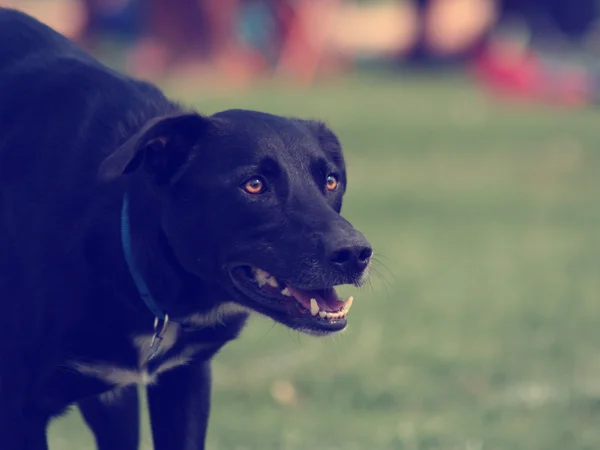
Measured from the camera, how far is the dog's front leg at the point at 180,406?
514 cm

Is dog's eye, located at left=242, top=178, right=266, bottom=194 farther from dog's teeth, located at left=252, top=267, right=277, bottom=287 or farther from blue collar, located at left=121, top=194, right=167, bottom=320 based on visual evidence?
blue collar, located at left=121, top=194, right=167, bottom=320

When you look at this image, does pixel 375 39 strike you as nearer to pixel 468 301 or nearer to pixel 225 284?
pixel 468 301

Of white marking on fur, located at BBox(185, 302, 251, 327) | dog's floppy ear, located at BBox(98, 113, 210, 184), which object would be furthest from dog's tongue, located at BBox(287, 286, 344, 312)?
dog's floppy ear, located at BBox(98, 113, 210, 184)

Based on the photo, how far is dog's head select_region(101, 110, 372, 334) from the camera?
15.0 ft

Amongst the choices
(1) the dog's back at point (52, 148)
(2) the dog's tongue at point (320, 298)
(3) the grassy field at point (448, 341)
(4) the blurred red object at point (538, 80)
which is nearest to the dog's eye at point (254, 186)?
(2) the dog's tongue at point (320, 298)

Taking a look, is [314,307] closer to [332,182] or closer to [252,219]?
[252,219]

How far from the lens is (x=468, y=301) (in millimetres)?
9414

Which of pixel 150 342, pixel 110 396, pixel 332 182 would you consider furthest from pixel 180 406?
pixel 332 182

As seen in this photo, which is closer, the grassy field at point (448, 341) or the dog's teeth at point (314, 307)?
the dog's teeth at point (314, 307)

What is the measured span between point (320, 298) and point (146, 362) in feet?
2.11

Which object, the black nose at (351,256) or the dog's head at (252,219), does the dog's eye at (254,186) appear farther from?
the black nose at (351,256)

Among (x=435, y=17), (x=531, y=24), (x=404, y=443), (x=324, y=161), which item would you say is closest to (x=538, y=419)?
(x=404, y=443)

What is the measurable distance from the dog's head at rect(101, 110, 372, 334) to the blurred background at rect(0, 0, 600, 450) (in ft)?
5.20

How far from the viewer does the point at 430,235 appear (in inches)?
478
